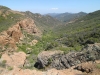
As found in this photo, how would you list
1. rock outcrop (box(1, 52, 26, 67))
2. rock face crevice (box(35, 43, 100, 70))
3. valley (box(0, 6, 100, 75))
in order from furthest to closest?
1. rock outcrop (box(1, 52, 26, 67))
2. rock face crevice (box(35, 43, 100, 70))
3. valley (box(0, 6, 100, 75))

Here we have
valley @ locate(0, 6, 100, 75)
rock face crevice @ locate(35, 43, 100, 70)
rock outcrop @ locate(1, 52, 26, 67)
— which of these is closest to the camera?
valley @ locate(0, 6, 100, 75)

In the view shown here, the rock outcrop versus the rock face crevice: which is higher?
the rock face crevice

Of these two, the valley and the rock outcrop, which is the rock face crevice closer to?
the valley

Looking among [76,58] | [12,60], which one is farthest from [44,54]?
[76,58]

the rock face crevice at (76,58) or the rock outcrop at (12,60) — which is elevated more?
the rock face crevice at (76,58)

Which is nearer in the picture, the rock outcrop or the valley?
the valley

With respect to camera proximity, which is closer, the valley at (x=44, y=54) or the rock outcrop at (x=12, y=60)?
the valley at (x=44, y=54)

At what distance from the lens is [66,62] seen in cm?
2006

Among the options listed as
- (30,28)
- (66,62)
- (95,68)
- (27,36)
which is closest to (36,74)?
(95,68)

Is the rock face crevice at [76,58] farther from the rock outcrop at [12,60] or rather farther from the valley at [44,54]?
the rock outcrop at [12,60]

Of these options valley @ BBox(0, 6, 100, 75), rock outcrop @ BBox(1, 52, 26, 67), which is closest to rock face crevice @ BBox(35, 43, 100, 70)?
valley @ BBox(0, 6, 100, 75)

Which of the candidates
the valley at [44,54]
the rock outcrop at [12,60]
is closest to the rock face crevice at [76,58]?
the valley at [44,54]

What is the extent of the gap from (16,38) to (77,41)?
15.1m

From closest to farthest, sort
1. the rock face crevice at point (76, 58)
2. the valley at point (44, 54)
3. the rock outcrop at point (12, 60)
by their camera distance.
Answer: the valley at point (44, 54) → the rock face crevice at point (76, 58) → the rock outcrop at point (12, 60)
